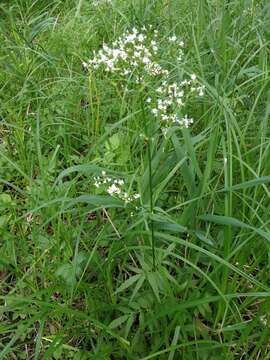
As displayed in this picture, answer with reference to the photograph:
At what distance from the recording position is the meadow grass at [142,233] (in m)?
1.40

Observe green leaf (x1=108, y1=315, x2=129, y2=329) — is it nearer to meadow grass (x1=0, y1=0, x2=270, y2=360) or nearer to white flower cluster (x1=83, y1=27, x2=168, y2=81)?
meadow grass (x1=0, y1=0, x2=270, y2=360)

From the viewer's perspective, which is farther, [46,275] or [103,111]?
[103,111]

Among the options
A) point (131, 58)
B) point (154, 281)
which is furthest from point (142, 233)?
point (131, 58)

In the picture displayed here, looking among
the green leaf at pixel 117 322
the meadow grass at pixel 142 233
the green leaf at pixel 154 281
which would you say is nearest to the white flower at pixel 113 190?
the meadow grass at pixel 142 233

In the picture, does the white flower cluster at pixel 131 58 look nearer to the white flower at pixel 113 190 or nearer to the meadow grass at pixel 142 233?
the meadow grass at pixel 142 233

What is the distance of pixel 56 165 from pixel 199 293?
2.64 ft

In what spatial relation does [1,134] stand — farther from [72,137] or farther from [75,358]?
[75,358]

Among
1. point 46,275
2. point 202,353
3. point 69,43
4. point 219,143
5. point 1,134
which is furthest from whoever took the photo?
point 69,43

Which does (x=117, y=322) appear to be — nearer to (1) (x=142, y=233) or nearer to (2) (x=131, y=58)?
(1) (x=142, y=233)


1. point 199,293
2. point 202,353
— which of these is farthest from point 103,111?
point 202,353

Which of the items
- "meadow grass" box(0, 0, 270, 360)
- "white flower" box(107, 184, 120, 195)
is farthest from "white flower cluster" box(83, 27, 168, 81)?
"white flower" box(107, 184, 120, 195)

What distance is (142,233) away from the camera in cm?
146

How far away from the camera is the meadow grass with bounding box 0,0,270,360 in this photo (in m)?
1.40

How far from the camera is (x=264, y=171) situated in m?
1.61
